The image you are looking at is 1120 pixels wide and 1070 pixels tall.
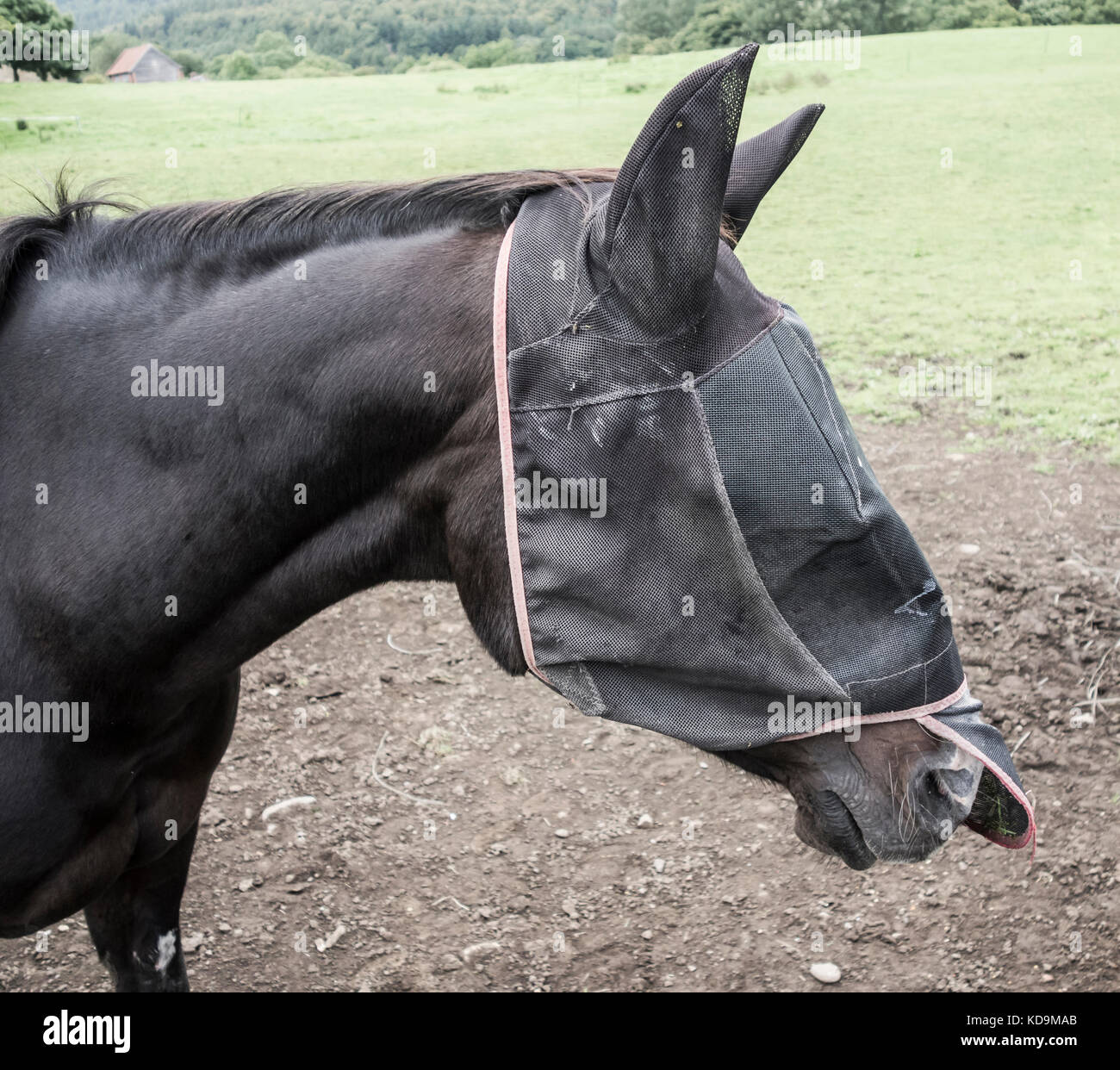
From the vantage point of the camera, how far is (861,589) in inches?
63.4

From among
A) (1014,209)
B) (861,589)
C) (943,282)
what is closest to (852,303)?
(943,282)

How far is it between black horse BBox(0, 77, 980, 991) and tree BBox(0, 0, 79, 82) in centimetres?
472

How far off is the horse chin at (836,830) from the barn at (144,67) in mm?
10757

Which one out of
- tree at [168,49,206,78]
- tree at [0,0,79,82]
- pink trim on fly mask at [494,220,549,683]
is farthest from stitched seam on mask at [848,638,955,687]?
tree at [168,49,206,78]

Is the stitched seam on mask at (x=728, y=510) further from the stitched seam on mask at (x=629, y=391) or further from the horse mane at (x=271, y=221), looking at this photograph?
the horse mane at (x=271, y=221)

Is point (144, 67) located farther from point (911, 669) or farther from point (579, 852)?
point (911, 669)

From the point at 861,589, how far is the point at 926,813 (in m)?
0.45

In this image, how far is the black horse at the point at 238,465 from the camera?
172 cm

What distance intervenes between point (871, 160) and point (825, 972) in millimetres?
13436

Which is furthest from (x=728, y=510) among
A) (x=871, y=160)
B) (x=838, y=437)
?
(x=871, y=160)

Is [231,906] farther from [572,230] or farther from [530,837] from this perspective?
[572,230]

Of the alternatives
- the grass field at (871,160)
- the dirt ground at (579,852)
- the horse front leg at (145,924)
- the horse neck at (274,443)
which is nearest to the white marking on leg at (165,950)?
the horse front leg at (145,924)

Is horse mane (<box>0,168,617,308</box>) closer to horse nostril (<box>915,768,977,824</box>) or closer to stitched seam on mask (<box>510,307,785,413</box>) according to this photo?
stitched seam on mask (<box>510,307,785,413</box>)

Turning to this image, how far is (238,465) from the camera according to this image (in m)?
1.79
